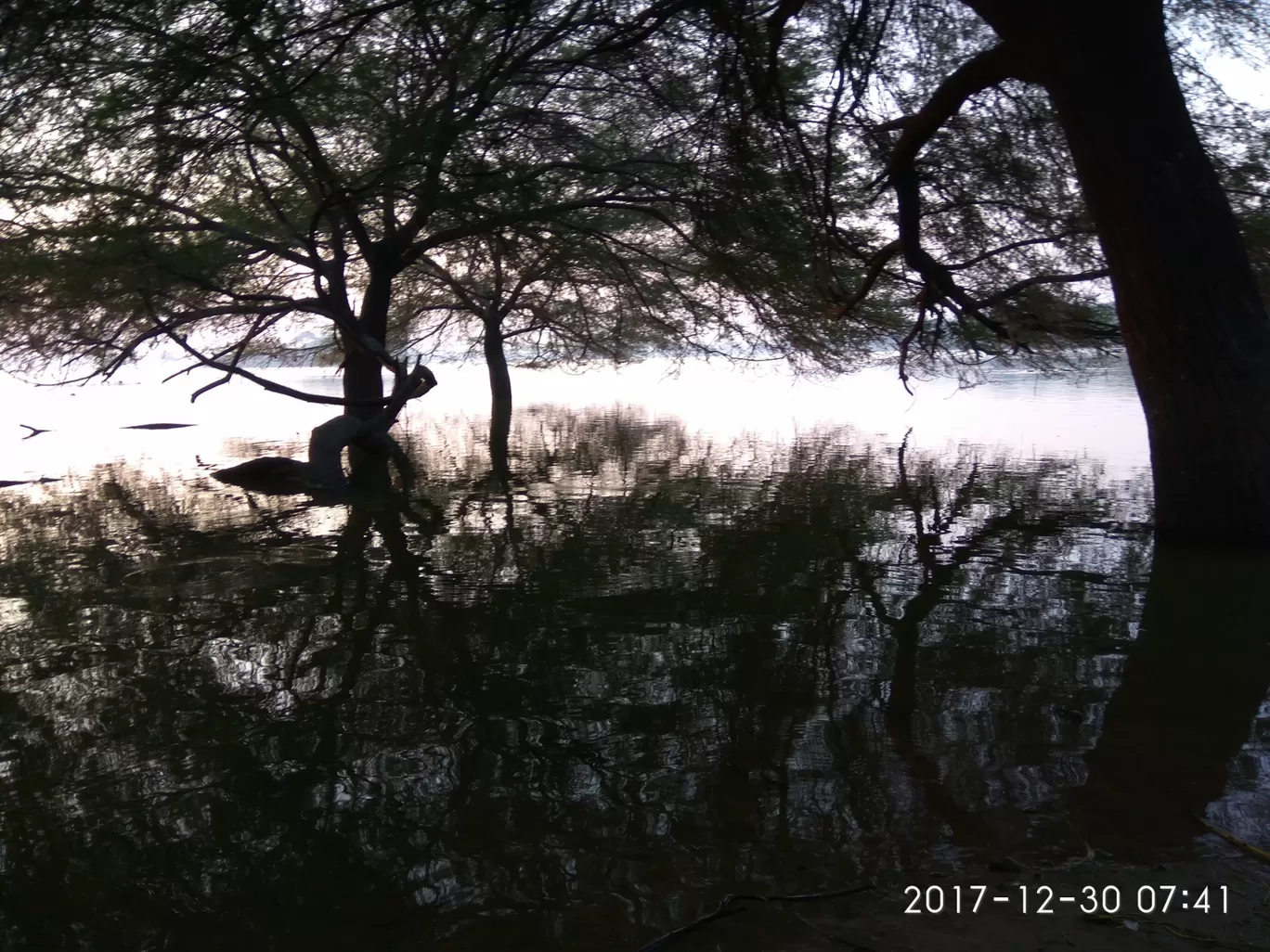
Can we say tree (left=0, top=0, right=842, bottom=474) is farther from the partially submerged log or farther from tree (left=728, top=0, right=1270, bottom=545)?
tree (left=728, top=0, right=1270, bottom=545)

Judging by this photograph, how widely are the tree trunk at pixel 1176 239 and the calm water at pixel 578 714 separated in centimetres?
73

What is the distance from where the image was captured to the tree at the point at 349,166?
6.25m

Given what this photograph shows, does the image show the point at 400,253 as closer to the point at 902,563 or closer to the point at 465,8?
the point at 465,8

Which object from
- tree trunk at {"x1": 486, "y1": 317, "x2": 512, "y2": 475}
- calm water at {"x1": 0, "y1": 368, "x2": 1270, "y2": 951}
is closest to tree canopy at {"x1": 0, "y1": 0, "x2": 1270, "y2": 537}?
calm water at {"x1": 0, "y1": 368, "x2": 1270, "y2": 951}

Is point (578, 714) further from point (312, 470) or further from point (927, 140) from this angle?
point (312, 470)

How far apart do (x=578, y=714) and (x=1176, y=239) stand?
15.1 feet

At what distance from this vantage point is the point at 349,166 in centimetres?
954

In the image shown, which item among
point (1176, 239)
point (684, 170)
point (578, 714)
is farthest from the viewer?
point (684, 170)

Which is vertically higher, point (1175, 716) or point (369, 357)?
point (369, 357)

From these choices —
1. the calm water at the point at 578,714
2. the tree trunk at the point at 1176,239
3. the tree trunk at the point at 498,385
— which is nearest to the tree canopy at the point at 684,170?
the tree trunk at the point at 1176,239

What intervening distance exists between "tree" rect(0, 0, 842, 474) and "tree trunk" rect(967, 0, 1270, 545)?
246 cm

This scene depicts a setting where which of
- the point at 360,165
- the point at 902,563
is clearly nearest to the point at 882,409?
the point at 360,165

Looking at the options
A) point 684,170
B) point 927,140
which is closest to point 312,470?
point 684,170

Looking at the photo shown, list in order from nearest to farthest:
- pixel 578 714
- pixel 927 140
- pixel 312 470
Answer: pixel 578 714, pixel 927 140, pixel 312 470
